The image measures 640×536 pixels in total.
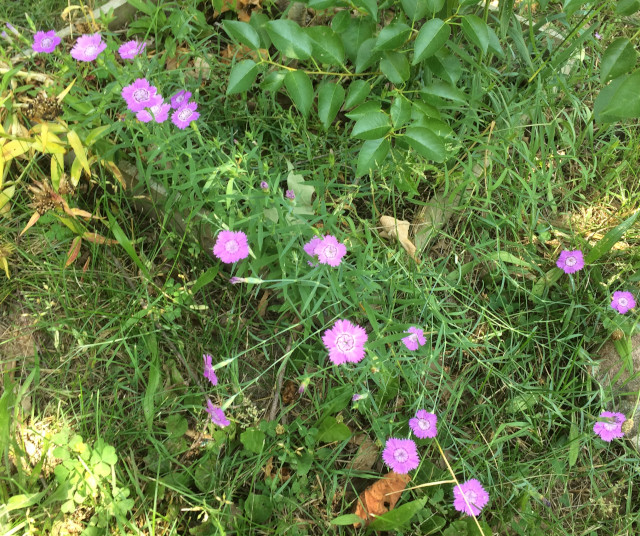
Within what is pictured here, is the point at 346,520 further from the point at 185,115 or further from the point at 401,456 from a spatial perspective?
the point at 185,115

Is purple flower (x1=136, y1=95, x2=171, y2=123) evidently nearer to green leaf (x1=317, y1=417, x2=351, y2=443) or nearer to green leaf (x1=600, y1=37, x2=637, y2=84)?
green leaf (x1=317, y1=417, x2=351, y2=443)

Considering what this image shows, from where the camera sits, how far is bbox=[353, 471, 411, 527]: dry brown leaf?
1.67 metres

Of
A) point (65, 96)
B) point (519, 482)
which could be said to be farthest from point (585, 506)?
point (65, 96)

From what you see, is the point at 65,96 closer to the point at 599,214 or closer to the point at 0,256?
A: the point at 0,256

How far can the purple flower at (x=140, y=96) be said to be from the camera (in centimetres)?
168

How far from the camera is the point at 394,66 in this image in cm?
170

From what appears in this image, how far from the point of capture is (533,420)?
1839mm

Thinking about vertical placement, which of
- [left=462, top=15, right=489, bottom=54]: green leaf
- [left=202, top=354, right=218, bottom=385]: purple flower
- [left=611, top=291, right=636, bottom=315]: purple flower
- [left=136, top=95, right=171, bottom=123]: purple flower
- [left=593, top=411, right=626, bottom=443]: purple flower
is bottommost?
[left=202, top=354, right=218, bottom=385]: purple flower

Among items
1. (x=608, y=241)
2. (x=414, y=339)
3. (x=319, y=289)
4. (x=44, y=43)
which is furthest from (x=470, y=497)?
(x=44, y=43)

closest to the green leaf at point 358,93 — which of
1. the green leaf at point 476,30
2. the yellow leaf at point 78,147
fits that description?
the green leaf at point 476,30

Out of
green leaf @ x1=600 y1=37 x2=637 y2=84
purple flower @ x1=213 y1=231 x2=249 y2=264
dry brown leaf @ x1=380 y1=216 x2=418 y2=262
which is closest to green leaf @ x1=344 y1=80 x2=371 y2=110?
dry brown leaf @ x1=380 y1=216 x2=418 y2=262

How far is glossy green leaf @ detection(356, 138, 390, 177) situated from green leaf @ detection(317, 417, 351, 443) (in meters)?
0.78

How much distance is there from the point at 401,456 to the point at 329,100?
1127 mm

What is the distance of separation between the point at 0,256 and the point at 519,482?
193 cm
